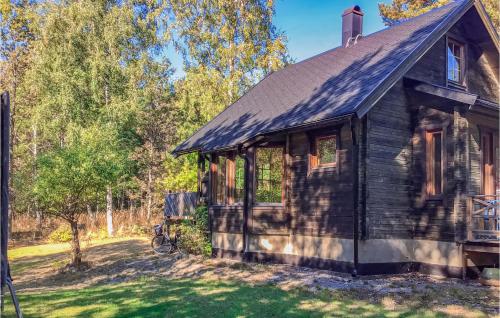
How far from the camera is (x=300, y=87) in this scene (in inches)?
570

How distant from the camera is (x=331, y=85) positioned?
12734mm

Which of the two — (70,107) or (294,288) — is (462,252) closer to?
(294,288)

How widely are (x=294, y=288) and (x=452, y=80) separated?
7.81m

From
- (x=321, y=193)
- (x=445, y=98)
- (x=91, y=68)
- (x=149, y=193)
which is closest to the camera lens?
(x=445, y=98)

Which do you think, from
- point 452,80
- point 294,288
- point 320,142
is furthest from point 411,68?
point 294,288

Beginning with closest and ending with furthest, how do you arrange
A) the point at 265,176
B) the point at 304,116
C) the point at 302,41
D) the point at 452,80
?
1. the point at 304,116
2. the point at 452,80
3. the point at 265,176
4. the point at 302,41

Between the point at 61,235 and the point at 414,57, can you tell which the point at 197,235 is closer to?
the point at 414,57

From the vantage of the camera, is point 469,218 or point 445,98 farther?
point 445,98

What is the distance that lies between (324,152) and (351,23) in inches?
245

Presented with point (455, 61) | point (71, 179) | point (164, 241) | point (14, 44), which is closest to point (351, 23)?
point (455, 61)

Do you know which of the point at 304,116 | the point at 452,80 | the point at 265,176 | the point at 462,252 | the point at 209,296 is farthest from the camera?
the point at 265,176

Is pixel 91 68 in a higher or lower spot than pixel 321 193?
higher

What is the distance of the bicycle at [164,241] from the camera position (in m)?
15.5

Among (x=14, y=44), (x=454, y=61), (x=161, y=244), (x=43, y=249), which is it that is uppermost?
(x=14, y=44)
